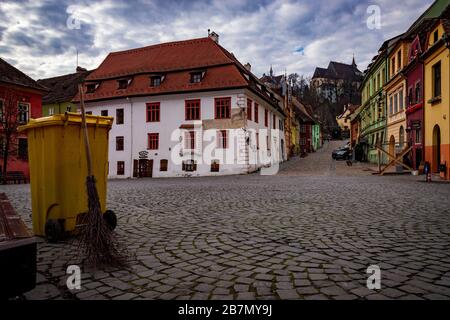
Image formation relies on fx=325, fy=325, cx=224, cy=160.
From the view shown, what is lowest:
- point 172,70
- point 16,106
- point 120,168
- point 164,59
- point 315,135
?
point 120,168

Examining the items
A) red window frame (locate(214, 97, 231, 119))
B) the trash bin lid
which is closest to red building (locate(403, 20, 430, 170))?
red window frame (locate(214, 97, 231, 119))

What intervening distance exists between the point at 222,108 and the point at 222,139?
2530mm

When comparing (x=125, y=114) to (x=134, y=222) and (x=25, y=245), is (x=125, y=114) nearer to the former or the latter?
(x=134, y=222)

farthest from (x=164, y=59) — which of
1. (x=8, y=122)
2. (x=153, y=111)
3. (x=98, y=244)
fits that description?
(x=98, y=244)

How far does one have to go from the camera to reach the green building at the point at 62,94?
39781mm

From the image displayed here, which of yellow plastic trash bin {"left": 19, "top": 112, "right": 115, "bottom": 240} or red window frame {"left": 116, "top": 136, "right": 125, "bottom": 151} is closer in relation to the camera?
yellow plastic trash bin {"left": 19, "top": 112, "right": 115, "bottom": 240}

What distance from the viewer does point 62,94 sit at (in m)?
41.3

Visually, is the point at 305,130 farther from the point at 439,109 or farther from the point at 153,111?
the point at 439,109

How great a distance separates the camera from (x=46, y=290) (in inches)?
115

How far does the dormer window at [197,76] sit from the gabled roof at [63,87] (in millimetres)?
17723

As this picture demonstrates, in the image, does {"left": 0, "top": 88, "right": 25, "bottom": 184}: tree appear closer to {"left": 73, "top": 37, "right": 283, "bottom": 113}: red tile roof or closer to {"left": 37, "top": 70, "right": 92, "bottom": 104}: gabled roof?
{"left": 73, "top": 37, "right": 283, "bottom": 113}: red tile roof

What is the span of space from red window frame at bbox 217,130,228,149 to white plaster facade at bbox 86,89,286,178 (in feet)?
0.87

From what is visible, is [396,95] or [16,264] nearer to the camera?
[16,264]

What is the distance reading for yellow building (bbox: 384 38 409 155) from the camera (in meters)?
24.7
